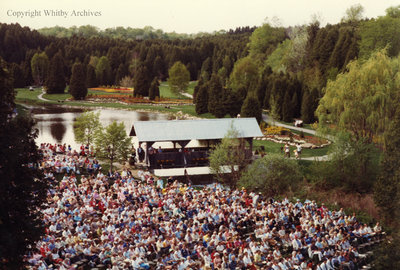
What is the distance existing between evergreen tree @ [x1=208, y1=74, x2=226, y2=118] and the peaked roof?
2145 cm

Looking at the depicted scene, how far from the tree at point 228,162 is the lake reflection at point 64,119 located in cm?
1850

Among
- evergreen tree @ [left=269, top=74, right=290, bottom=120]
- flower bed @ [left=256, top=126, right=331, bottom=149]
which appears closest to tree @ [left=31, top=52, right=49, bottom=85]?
evergreen tree @ [left=269, top=74, right=290, bottom=120]

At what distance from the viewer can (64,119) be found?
227 feet

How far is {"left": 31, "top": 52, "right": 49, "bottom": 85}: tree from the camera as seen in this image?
369ft

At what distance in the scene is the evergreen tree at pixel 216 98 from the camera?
64.7 metres

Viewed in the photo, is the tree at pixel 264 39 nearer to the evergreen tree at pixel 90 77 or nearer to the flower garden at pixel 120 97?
the flower garden at pixel 120 97

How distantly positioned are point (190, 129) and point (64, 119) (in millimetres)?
33159

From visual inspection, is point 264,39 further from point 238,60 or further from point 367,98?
point 367,98

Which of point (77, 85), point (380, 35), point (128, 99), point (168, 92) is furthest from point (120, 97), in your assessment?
point (380, 35)

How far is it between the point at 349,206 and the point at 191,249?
13.3 meters

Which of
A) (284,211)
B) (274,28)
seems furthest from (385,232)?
(274,28)

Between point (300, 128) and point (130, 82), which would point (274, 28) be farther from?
point (300, 128)

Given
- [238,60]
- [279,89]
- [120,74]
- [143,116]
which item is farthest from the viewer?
[120,74]

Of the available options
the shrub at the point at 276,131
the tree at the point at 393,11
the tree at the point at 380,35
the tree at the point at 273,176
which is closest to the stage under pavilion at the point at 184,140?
the tree at the point at 273,176
